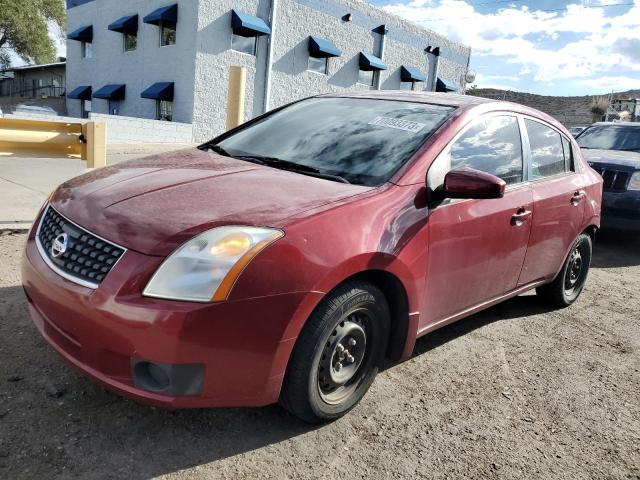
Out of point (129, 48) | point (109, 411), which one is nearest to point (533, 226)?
point (109, 411)

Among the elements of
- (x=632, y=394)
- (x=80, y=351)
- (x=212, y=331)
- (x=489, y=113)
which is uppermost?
(x=489, y=113)

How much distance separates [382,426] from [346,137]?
5.13 ft

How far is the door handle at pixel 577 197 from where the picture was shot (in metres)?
4.08

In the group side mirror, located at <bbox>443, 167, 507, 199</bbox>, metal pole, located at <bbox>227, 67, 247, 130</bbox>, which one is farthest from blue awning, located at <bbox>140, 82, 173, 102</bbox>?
side mirror, located at <bbox>443, 167, 507, 199</bbox>

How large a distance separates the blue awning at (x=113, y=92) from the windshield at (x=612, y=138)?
18619 millimetres

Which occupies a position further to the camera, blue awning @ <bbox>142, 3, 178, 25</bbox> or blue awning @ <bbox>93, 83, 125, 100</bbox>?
blue awning @ <bbox>93, 83, 125, 100</bbox>

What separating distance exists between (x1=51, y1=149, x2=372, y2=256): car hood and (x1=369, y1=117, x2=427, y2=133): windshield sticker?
647 millimetres

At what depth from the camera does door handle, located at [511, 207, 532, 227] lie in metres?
3.35

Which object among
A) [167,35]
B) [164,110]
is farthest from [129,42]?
[164,110]

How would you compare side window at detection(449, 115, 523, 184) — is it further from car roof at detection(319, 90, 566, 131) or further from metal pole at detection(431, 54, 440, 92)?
metal pole at detection(431, 54, 440, 92)

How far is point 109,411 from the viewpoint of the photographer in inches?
98.3

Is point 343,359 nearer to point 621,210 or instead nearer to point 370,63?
point 621,210

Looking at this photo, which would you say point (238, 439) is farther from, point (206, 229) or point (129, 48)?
point (129, 48)

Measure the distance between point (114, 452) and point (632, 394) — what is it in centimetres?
287
